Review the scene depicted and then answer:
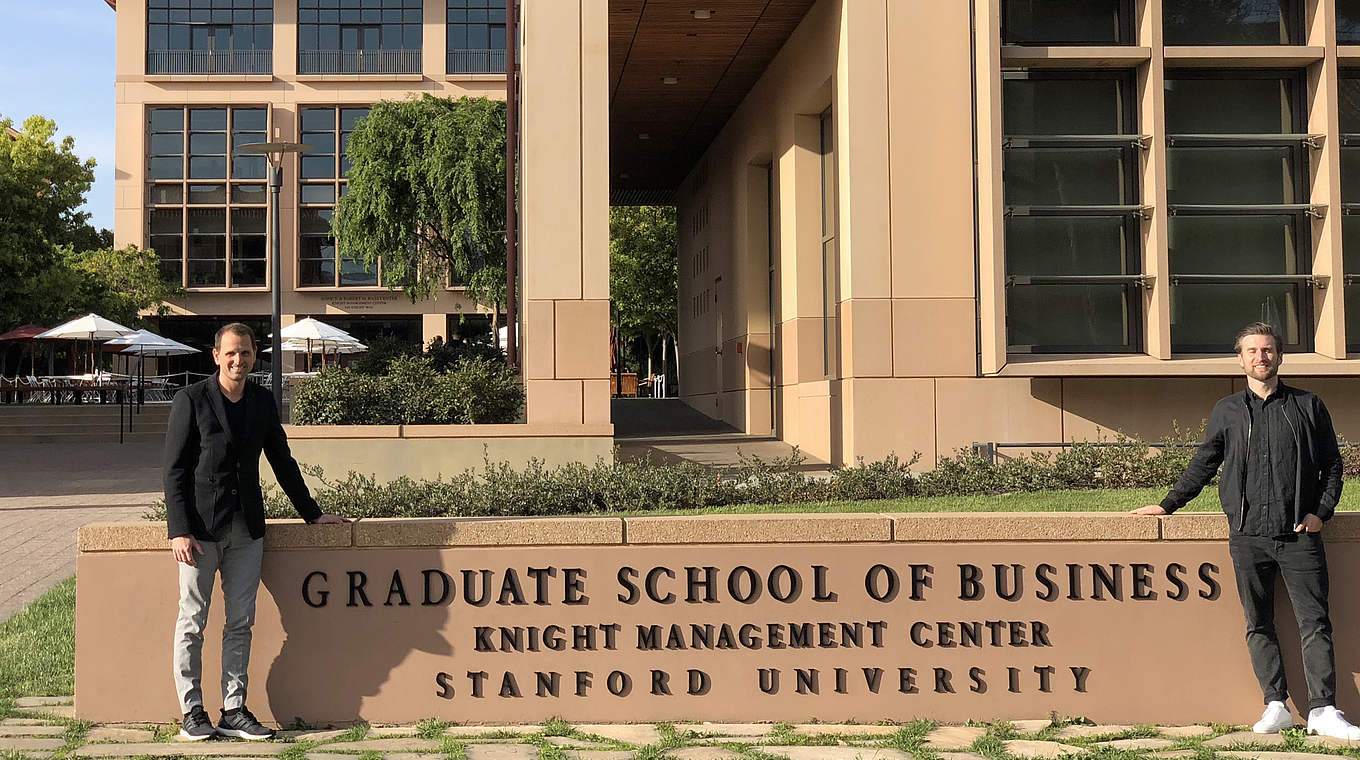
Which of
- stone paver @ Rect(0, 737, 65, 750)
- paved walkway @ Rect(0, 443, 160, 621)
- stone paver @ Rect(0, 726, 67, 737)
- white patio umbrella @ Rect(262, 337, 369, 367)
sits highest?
white patio umbrella @ Rect(262, 337, 369, 367)

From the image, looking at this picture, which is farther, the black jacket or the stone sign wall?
the stone sign wall

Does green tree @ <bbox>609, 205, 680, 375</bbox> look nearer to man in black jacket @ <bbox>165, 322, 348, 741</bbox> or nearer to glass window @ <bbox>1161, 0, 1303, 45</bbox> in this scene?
glass window @ <bbox>1161, 0, 1303, 45</bbox>

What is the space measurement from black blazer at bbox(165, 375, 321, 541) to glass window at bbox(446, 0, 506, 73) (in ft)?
180

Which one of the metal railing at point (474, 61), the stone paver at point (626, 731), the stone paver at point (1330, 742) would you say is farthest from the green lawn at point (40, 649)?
the metal railing at point (474, 61)

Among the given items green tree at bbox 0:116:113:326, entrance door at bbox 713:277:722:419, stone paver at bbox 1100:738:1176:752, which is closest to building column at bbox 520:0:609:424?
stone paver at bbox 1100:738:1176:752

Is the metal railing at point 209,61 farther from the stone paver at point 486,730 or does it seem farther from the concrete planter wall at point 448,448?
the stone paver at point 486,730

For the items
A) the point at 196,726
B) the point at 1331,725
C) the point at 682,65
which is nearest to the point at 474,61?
the point at 682,65

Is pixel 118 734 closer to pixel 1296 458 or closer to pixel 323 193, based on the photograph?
pixel 1296 458

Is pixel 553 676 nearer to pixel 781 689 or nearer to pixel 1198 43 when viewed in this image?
pixel 781 689

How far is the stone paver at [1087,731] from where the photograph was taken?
246 inches

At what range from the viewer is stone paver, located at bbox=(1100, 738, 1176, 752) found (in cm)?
603

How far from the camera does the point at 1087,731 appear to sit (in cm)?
636

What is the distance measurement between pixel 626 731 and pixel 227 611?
1920mm

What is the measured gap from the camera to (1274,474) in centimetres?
610
